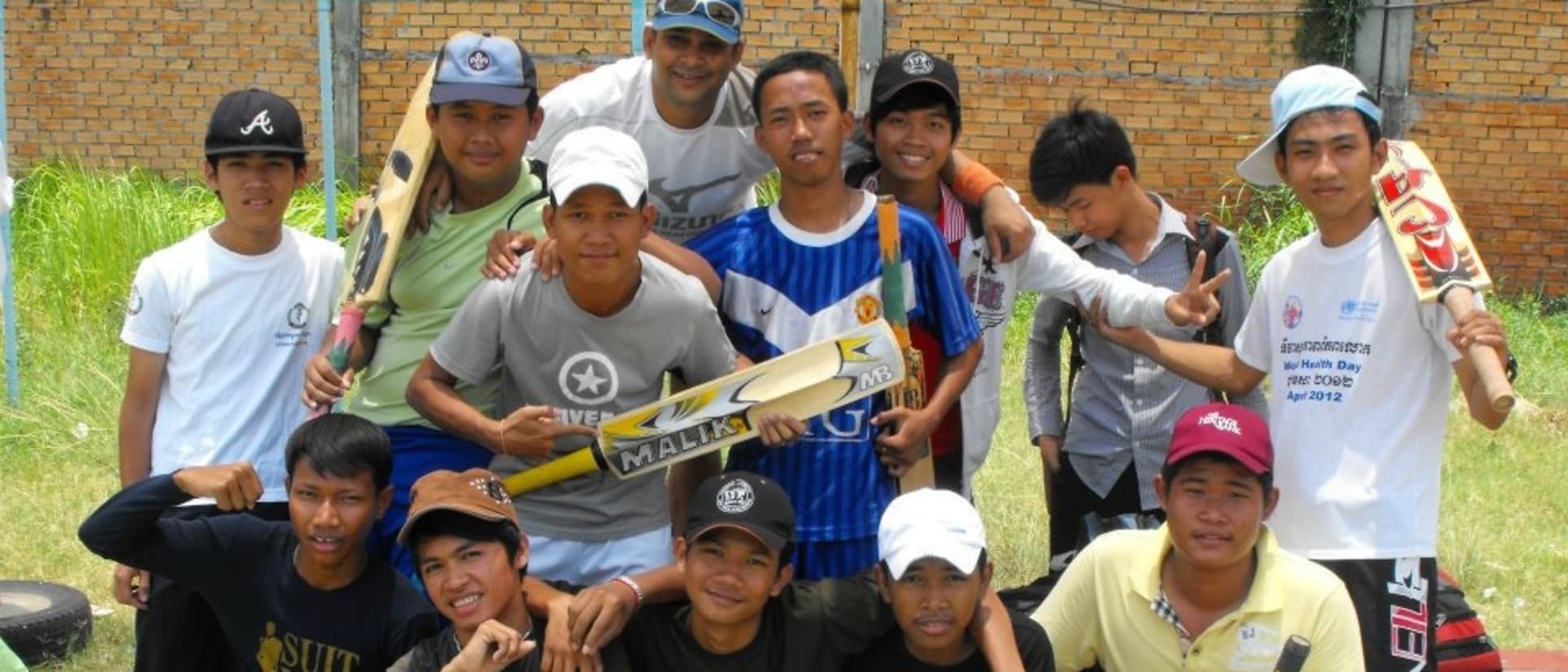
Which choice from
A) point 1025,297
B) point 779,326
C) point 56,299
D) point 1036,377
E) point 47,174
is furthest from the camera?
point 47,174

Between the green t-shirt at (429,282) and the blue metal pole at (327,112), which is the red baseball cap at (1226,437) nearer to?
the green t-shirt at (429,282)

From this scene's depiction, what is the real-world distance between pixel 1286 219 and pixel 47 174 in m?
8.82

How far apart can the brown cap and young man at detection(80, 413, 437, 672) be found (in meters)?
0.14

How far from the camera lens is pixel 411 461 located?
4.13 meters

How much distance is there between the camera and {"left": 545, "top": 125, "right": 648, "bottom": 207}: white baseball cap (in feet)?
12.2

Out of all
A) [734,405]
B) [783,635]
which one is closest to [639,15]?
[734,405]

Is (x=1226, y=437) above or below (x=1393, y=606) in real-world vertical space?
above

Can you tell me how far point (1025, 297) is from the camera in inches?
445

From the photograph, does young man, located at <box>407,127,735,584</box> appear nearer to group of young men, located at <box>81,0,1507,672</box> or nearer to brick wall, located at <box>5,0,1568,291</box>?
group of young men, located at <box>81,0,1507,672</box>

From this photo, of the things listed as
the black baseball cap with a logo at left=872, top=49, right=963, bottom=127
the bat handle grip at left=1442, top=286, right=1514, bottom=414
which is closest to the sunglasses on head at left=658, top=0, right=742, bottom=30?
the black baseball cap with a logo at left=872, top=49, right=963, bottom=127

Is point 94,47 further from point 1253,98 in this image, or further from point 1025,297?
point 1253,98

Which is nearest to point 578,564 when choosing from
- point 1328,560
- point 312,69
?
point 1328,560

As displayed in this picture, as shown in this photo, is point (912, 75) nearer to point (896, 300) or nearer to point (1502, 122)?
point (896, 300)

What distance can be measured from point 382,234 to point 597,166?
0.66m
